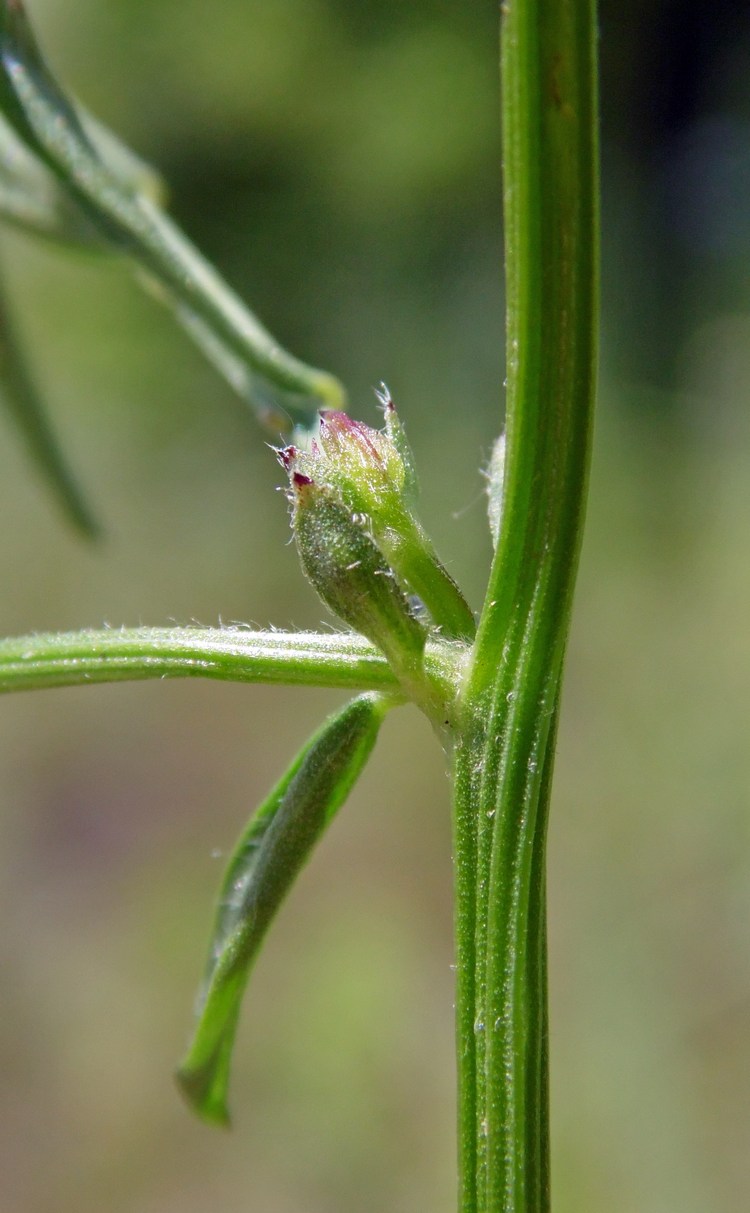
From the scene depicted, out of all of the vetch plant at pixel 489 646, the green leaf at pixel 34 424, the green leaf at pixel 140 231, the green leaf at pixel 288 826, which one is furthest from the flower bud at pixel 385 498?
the green leaf at pixel 34 424

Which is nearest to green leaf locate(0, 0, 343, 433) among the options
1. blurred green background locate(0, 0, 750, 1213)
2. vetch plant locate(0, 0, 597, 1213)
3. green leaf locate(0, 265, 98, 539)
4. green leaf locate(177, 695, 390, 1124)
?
green leaf locate(0, 265, 98, 539)

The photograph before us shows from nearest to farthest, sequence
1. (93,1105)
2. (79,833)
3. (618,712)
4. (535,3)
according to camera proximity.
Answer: (535,3), (93,1105), (618,712), (79,833)

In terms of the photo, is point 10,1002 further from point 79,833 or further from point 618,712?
point 618,712

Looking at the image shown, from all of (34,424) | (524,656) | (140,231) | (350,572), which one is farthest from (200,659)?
(34,424)

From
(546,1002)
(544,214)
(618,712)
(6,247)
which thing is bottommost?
(546,1002)

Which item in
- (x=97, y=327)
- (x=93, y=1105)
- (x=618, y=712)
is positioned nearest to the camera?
(x=93, y=1105)

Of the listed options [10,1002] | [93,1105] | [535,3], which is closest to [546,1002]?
[535,3]

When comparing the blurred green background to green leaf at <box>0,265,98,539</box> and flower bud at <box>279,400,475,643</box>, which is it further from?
flower bud at <box>279,400,475,643</box>
